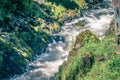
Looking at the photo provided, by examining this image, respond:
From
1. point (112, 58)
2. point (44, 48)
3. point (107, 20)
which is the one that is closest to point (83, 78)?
point (112, 58)

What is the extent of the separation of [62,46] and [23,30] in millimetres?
3886

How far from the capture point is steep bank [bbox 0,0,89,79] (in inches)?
961

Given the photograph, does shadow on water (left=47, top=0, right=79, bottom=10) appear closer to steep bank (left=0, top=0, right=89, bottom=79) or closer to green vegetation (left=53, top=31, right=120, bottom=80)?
steep bank (left=0, top=0, right=89, bottom=79)

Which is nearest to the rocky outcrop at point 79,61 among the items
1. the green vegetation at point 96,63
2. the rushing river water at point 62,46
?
the green vegetation at point 96,63

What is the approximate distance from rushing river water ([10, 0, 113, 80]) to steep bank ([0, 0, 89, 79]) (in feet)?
1.87

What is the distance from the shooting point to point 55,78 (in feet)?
77.7

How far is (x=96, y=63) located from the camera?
1903cm

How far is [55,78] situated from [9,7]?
5.79m

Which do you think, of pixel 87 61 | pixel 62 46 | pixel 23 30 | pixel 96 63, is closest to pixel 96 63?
pixel 96 63

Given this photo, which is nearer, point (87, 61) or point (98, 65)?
point (98, 65)

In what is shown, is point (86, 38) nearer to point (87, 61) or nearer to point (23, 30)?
point (87, 61)

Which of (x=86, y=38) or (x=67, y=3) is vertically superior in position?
(x=67, y=3)

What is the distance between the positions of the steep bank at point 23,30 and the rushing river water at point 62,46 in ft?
1.87

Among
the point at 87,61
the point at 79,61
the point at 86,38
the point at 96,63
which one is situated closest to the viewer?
the point at 96,63
